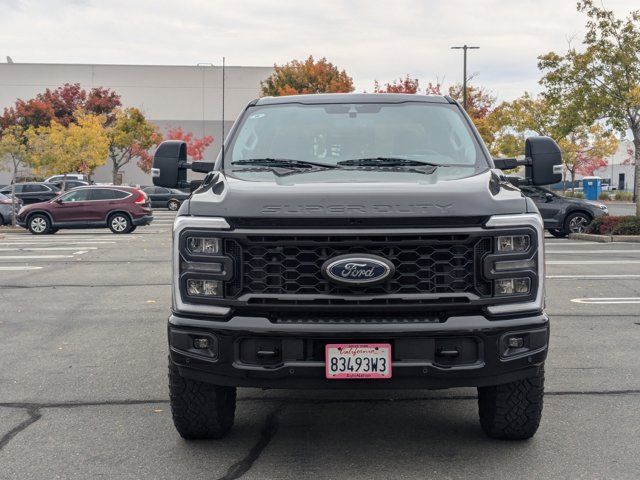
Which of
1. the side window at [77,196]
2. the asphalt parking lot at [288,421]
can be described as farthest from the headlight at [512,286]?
the side window at [77,196]

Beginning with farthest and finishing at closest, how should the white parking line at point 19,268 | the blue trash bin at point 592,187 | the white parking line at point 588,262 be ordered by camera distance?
the blue trash bin at point 592,187, the white parking line at point 588,262, the white parking line at point 19,268

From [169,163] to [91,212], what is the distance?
22.3m

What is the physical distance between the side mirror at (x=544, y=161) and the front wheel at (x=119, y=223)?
22804mm

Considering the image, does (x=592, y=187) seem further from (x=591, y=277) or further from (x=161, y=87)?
(x=591, y=277)

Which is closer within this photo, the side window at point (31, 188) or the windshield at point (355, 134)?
the windshield at point (355, 134)

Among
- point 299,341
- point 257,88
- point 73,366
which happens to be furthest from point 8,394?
point 257,88

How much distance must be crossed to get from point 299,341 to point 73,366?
3558mm

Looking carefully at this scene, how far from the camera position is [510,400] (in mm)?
4750

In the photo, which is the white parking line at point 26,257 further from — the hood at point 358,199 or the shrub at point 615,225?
the hood at point 358,199

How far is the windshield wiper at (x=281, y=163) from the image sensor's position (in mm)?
5359

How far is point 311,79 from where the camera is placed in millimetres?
59469

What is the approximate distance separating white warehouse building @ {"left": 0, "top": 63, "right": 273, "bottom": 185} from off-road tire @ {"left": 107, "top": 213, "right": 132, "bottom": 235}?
142ft

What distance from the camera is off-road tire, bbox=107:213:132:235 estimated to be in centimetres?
2755

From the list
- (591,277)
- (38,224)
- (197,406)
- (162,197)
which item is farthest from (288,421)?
(162,197)
